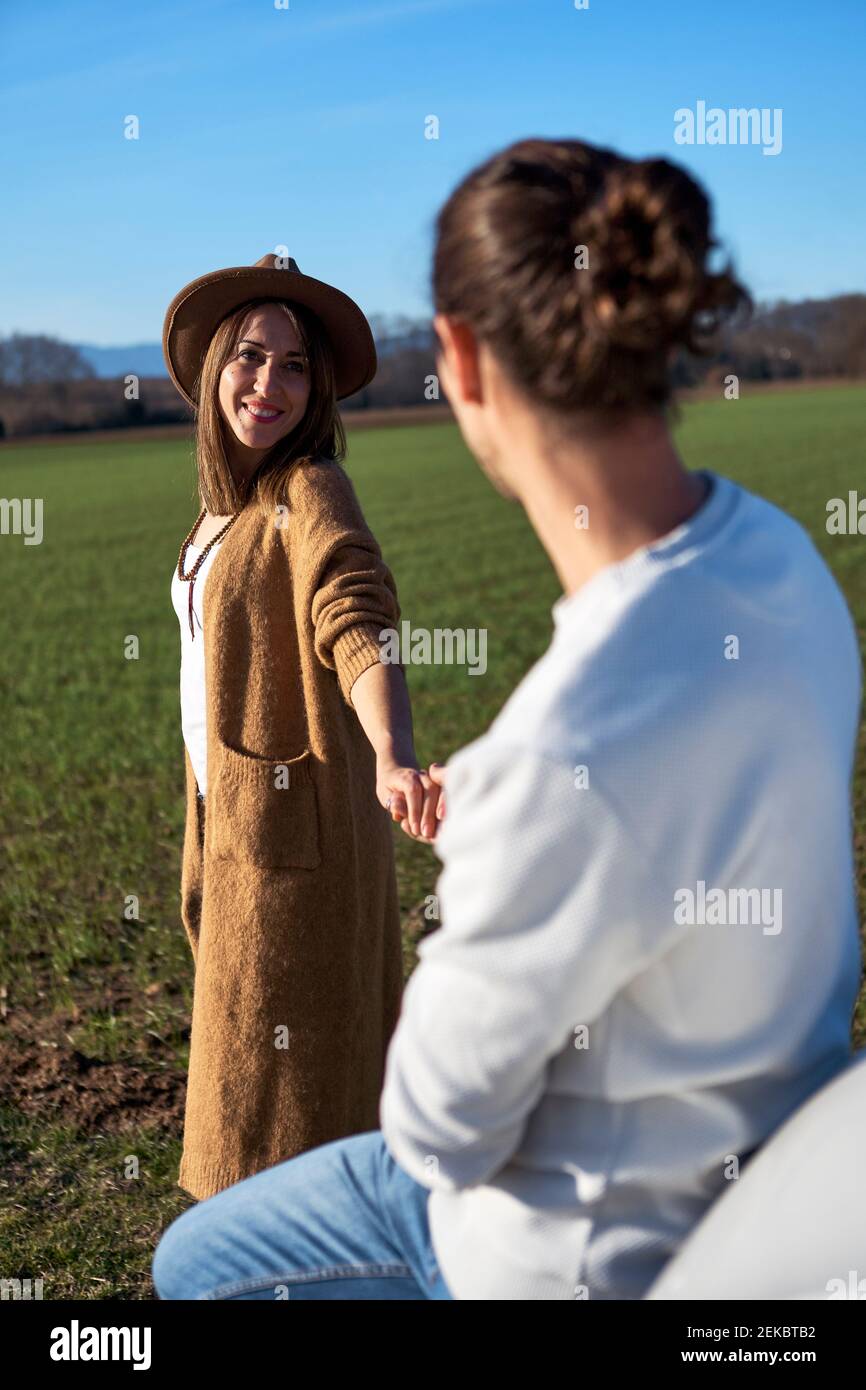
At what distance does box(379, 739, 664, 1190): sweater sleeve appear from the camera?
139cm

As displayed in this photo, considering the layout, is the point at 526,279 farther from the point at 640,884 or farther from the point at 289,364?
the point at 289,364

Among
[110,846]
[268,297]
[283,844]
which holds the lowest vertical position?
[110,846]

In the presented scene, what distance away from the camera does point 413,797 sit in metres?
2.78

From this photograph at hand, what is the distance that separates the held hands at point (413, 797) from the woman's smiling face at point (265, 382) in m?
0.90

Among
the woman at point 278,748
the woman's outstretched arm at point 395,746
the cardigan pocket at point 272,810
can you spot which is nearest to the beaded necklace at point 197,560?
the woman at point 278,748

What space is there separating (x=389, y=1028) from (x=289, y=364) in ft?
5.37

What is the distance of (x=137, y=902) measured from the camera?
6.76 m

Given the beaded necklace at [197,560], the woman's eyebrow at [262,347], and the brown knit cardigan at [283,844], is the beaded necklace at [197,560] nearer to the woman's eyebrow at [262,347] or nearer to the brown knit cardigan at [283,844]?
the brown knit cardigan at [283,844]

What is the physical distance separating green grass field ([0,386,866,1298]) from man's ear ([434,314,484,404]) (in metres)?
0.25

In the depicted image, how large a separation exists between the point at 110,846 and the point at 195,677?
463cm

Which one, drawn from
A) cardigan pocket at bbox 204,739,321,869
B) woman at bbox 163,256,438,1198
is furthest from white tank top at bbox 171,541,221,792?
cardigan pocket at bbox 204,739,321,869

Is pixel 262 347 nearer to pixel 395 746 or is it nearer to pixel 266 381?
pixel 266 381

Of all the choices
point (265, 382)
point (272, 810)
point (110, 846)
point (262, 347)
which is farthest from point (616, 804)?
point (110, 846)

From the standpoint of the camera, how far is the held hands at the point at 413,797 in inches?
109
